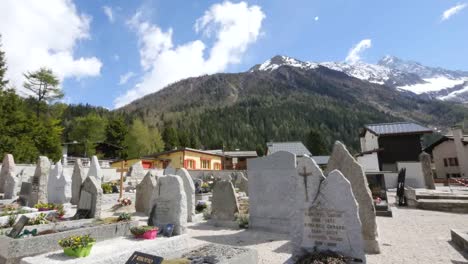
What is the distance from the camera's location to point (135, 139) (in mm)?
61719

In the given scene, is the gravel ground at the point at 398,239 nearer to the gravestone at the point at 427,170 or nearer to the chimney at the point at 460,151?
the gravestone at the point at 427,170

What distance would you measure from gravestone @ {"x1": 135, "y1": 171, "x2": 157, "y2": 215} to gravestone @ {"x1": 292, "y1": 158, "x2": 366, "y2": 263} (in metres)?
9.64

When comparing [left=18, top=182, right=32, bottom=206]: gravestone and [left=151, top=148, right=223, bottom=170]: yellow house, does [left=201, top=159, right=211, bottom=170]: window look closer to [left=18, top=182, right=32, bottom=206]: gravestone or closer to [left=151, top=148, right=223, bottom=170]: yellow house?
[left=151, top=148, right=223, bottom=170]: yellow house

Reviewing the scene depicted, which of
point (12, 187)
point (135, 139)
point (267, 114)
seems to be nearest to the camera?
point (12, 187)

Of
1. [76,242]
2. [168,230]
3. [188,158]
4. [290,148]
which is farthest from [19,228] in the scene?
[290,148]

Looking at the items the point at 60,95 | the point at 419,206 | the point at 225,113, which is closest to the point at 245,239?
the point at 419,206

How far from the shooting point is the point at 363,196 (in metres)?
7.25

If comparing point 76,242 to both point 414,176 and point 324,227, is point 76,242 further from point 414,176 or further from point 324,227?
point 414,176

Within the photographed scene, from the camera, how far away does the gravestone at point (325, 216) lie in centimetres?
534

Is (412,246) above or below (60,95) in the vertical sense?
below

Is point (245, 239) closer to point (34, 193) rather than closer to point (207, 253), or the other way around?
point (207, 253)

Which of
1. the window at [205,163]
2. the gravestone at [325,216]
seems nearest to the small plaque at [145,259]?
the gravestone at [325,216]

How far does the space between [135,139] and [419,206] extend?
5764 cm

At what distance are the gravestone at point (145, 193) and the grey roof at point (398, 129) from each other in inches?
1212
